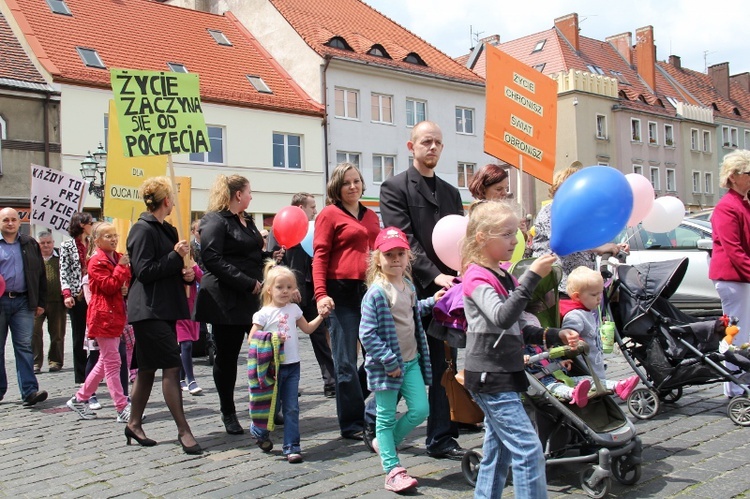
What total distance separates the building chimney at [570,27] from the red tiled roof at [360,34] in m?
14.6

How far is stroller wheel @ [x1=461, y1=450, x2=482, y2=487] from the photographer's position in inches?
186

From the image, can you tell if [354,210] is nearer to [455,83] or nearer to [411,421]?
[411,421]

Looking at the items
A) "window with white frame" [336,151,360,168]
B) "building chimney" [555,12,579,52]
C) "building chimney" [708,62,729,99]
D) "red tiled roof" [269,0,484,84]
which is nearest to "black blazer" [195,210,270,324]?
"window with white frame" [336,151,360,168]

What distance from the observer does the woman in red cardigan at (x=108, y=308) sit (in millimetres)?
7184

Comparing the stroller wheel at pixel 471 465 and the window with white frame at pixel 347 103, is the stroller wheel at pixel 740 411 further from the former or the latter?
the window with white frame at pixel 347 103

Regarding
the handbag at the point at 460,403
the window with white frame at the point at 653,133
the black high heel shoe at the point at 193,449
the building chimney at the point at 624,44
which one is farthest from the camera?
the building chimney at the point at 624,44

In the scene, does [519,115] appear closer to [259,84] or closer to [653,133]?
[259,84]

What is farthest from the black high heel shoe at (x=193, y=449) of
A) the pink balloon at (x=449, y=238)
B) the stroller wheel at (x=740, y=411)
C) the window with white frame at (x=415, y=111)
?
the window with white frame at (x=415, y=111)

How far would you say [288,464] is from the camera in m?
5.41

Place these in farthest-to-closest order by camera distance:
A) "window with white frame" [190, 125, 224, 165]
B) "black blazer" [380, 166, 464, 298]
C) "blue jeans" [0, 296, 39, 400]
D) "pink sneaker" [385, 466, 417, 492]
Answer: "window with white frame" [190, 125, 224, 165] → "blue jeans" [0, 296, 39, 400] → "black blazer" [380, 166, 464, 298] → "pink sneaker" [385, 466, 417, 492]

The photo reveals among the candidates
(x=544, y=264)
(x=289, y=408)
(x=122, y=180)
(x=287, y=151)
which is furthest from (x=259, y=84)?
(x=544, y=264)

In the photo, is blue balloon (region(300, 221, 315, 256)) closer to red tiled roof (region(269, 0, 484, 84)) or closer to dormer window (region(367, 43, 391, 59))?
red tiled roof (region(269, 0, 484, 84))

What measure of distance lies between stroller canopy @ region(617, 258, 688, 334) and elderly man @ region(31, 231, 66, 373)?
7814 mm

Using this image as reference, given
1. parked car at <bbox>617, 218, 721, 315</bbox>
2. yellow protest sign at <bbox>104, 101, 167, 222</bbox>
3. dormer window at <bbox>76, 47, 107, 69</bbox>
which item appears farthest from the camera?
dormer window at <bbox>76, 47, 107, 69</bbox>
